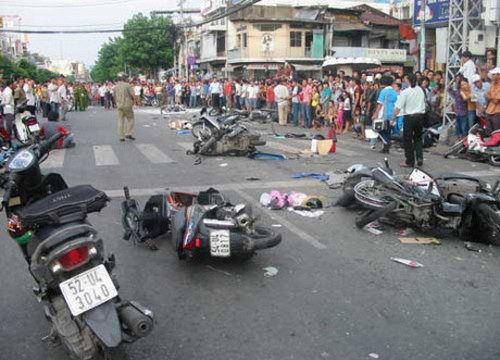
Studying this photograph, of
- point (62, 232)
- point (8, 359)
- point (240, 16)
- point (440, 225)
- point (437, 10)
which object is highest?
point (240, 16)

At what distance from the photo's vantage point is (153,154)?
12.7 meters

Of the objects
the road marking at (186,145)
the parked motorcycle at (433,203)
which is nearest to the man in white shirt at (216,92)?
the road marking at (186,145)

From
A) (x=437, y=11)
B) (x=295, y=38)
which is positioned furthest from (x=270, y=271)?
(x=295, y=38)

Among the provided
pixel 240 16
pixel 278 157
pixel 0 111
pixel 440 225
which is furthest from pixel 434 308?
pixel 240 16

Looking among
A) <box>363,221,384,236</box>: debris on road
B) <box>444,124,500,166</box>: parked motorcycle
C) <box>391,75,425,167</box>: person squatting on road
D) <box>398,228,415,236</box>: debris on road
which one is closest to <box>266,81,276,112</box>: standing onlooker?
<box>444,124,500,166</box>: parked motorcycle

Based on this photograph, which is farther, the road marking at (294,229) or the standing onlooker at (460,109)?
the standing onlooker at (460,109)

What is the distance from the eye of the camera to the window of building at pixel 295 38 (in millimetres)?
53466

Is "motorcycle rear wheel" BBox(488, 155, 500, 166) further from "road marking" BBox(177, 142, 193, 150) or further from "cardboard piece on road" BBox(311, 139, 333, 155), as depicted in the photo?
"road marking" BBox(177, 142, 193, 150)

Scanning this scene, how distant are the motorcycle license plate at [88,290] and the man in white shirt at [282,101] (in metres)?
18.0

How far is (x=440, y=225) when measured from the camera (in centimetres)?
614

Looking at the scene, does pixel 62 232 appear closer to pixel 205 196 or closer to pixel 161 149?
pixel 205 196

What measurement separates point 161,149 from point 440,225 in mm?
8733

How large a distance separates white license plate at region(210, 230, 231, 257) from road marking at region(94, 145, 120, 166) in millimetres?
6942

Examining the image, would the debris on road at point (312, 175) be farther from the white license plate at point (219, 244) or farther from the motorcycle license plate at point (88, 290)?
the motorcycle license plate at point (88, 290)
